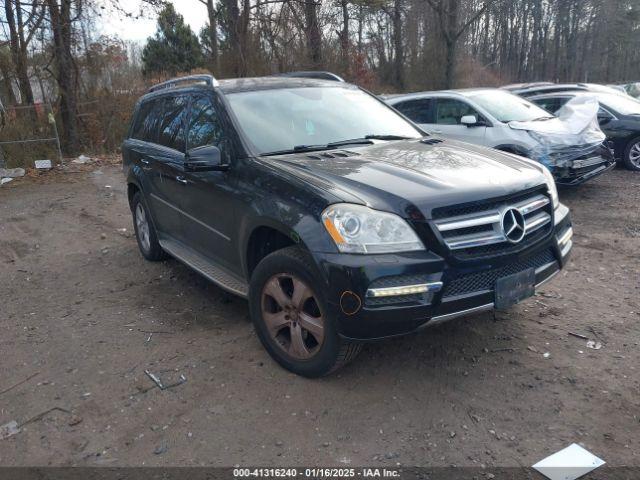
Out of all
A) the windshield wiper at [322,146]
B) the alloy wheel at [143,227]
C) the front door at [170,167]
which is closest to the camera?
the windshield wiper at [322,146]

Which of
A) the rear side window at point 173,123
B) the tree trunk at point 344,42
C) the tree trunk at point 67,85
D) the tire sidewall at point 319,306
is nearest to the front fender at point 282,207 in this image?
the tire sidewall at point 319,306

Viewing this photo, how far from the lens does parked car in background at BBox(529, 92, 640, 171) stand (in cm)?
1006

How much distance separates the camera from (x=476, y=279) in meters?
3.12

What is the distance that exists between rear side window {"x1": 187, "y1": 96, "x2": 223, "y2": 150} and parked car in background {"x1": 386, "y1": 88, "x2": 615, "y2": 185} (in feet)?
15.0

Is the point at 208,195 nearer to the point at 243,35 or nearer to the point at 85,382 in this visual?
the point at 85,382

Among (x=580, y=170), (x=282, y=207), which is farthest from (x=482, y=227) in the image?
(x=580, y=170)

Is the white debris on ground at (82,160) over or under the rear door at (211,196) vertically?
under

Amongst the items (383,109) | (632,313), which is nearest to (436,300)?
(632,313)

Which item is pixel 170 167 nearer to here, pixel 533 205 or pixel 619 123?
pixel 533 205

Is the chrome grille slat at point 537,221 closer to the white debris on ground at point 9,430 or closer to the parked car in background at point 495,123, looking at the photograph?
the white debris on ground at point 9,430

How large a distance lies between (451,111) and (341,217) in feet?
22.0

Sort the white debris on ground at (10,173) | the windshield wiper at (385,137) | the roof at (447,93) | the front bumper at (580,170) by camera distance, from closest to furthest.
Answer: the windshield wiper at (385,137) → the front bumper at (580,170) → the roof at (447,93) → the white debris on ground at (10,173)

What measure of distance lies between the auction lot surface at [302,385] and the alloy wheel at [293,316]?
22 centimetres

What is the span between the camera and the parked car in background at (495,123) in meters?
7.96
